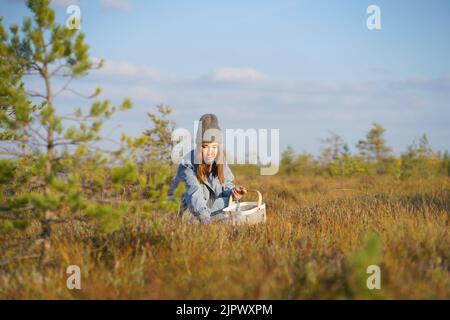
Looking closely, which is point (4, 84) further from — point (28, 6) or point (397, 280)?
point (397, 280)

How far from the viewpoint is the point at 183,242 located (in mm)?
3777

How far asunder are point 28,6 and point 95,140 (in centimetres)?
120

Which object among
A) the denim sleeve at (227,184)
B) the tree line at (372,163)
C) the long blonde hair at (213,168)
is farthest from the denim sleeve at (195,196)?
the tree line at (372,163)

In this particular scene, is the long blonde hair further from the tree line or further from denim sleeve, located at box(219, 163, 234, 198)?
the tree line

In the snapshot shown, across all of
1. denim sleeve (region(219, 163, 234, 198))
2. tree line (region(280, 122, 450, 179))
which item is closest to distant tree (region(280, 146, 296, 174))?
tree line (region(280, 122, 450, 179))

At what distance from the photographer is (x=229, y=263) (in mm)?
3422

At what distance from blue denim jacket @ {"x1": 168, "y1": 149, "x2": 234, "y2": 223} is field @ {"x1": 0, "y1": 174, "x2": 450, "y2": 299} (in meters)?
0.44

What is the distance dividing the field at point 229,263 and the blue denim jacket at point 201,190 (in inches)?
17.3

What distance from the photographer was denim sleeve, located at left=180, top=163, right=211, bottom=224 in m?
4.83

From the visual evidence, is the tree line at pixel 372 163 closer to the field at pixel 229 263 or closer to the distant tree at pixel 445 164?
the distant tree at pixel 445 164

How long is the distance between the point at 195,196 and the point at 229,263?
5.21ft

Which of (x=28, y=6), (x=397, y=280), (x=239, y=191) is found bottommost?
(x=397, y=280)

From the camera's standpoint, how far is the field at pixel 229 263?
2.99 m
